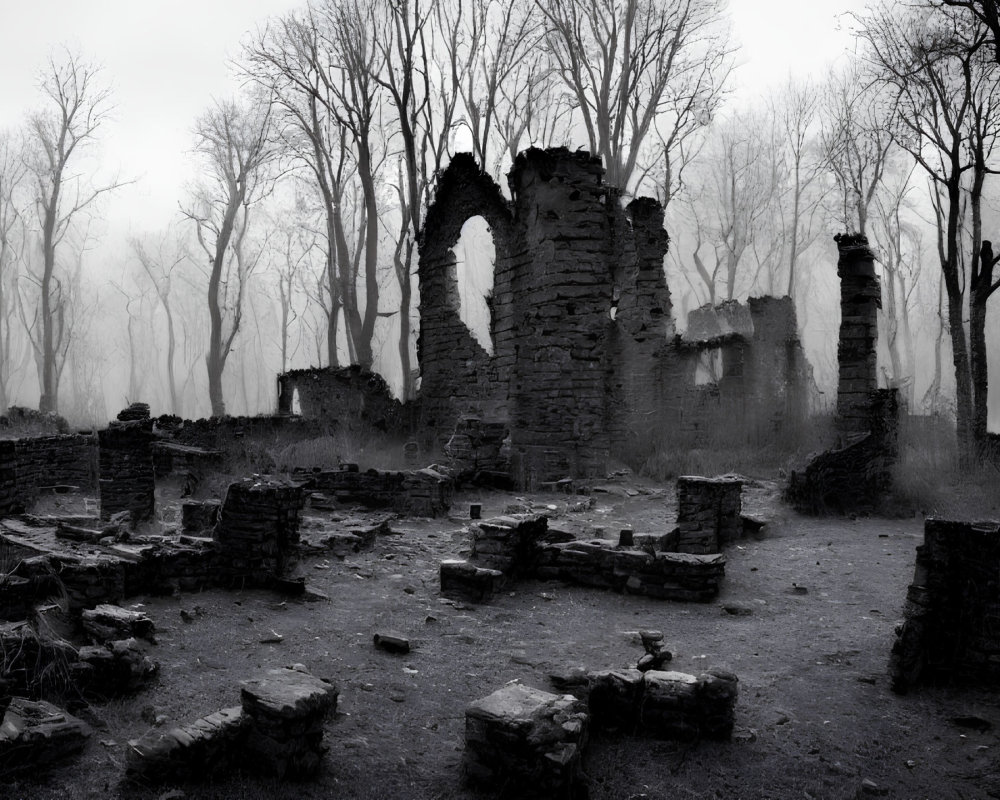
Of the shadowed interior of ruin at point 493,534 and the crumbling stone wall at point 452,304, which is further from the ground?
the crumbling stone wall at point 452,304

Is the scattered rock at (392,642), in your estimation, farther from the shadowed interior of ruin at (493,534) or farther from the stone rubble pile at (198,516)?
the stone rubble pile at (198,516)

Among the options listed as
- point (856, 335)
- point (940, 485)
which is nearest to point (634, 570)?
point (856, 335)

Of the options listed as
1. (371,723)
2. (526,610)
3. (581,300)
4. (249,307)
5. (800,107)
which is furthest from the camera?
(249,307)

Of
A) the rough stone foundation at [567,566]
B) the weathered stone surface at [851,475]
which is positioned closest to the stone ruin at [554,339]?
the weathered stone surface at [851,475]

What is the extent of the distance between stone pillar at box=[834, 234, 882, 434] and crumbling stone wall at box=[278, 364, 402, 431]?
37.7 feet

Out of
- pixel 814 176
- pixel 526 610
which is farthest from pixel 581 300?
pixel 814 176

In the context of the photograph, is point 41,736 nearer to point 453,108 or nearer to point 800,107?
point 453,108

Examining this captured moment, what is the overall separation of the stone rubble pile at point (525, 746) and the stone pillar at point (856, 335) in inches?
391

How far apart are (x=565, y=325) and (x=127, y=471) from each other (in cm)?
816

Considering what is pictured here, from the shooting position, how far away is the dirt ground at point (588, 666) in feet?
11.3

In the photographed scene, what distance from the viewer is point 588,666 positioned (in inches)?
192

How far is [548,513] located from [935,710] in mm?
6488

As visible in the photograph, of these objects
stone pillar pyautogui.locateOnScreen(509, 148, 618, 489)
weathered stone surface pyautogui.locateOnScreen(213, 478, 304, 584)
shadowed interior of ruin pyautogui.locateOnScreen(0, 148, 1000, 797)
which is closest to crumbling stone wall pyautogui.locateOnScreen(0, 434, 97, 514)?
shadowed interior of ruin pyautogui.locateOnScreen(0, 148, 1000, 797)

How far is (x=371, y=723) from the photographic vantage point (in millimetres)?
3957
